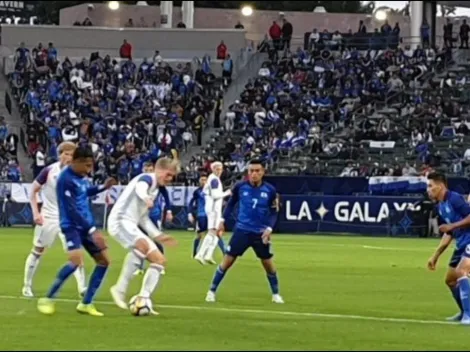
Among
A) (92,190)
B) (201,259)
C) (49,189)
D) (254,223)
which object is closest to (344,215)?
(201,259)

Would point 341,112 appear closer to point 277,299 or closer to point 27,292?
point 277,299

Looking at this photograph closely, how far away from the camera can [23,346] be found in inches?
501

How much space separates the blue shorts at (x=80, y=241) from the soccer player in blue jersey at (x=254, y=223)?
10.1ft

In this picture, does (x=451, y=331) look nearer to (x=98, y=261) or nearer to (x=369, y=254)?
(x=98, y=261)

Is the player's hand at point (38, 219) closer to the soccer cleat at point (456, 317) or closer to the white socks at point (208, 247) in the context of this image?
the soccer cleat at point (456, 317)

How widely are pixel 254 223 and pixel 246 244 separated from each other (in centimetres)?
34

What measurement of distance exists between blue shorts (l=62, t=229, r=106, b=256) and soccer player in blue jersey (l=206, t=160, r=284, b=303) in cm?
309

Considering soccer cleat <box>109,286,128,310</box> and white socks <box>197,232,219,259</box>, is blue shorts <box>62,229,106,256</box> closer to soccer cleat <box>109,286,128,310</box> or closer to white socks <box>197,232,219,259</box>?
soccer cleat <box>109,286,128,310</box>

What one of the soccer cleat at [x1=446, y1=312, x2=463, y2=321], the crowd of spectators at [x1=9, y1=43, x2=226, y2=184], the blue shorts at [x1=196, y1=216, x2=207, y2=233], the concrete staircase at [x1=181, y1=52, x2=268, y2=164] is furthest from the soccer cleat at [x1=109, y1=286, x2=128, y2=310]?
the concrete staircase at [x1=181, y1=52, x2=268, y2=164]

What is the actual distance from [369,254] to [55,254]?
798 cm

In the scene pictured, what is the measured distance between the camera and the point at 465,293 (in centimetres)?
1662

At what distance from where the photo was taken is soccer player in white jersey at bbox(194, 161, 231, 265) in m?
27.2

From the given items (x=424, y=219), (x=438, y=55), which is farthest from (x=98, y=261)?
(x=438, y=55)

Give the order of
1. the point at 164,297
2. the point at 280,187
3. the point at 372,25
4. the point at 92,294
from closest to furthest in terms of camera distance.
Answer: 1. the point at 92,294
2. the point at 164,297
3. the point at 280,187
4. the point at 372,25
